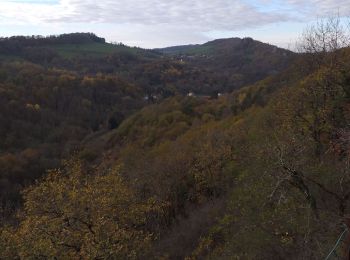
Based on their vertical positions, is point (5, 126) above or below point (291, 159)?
below

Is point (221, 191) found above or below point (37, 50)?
below

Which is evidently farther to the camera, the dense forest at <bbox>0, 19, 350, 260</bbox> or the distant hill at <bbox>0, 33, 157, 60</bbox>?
the distant hill at <bbox>0, 33, 157, 60</bbox>

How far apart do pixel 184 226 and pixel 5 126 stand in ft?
240

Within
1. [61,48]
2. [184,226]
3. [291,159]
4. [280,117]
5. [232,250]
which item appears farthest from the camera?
[61,48]

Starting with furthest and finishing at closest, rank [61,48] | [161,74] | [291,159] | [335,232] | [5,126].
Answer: [61,48] → [161,74] → [5,126] → [291,159] → [335,232]

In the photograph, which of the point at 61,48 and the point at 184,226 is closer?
the point at 184,226

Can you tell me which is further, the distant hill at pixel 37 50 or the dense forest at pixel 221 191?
the distant hill at pixel 37 50

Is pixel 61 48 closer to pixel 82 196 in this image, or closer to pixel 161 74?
pixel 161 74

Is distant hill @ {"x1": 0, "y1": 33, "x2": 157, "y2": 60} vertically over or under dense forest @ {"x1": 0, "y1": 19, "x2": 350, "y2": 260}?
over

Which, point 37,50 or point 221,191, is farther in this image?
point 37,50

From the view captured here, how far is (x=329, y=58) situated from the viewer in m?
25.8

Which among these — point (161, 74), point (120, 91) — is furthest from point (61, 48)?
point (120, 91)

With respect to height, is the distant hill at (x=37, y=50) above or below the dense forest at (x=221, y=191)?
above

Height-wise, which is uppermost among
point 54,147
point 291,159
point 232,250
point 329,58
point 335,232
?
point 329,58
